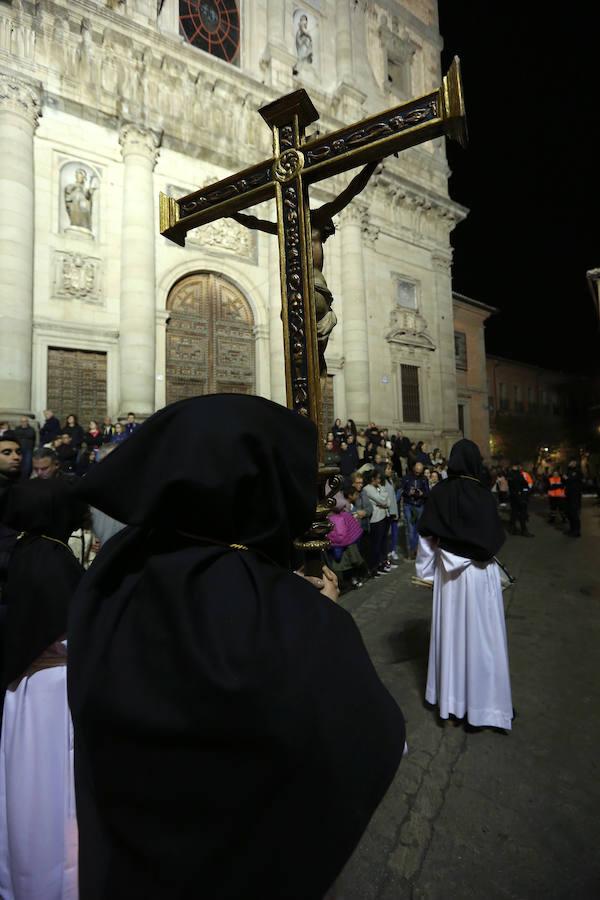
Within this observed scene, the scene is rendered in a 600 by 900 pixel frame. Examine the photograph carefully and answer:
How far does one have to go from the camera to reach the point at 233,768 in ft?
3.01

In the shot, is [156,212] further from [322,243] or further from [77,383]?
[322,243]

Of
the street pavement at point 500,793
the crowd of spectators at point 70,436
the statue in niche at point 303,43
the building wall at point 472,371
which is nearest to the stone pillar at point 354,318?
the statue in niche at point 303,43

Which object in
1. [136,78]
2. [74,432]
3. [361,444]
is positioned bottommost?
[361,444]

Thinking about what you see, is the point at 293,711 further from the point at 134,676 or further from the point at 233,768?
the point at 134,676

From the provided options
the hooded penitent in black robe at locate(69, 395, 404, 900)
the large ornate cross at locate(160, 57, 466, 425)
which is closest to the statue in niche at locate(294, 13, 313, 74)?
the large ornate cross at locate(160, 57, 466, 425)

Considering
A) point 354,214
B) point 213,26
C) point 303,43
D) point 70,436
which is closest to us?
point 70,436

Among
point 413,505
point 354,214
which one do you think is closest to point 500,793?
point 413,505

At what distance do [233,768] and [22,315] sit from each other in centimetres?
1288

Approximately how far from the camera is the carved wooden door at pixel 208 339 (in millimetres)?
14070

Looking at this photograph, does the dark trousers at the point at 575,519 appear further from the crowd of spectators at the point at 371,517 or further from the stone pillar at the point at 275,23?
the stone pillar at the point at 275,23

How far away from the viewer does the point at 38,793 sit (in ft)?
6.98

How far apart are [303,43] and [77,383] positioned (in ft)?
50.5

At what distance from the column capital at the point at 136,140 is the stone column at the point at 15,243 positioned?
2238 millimetres

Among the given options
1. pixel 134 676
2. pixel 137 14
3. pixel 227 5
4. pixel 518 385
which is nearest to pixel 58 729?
pixel 134 676
